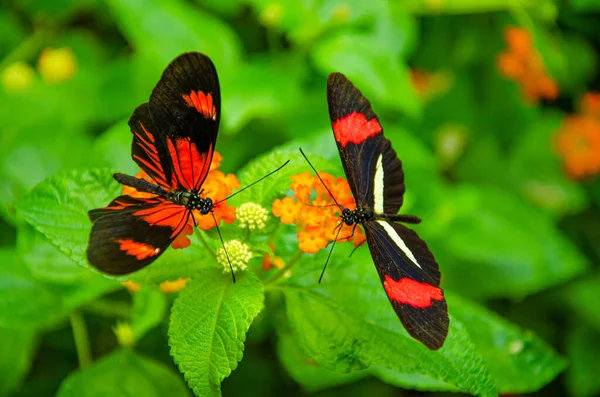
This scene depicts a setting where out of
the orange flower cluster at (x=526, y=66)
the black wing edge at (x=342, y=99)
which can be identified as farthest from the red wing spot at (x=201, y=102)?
the orange flower cluster at (x=526, y=66)

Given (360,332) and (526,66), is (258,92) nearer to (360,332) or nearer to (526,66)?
(360,332)

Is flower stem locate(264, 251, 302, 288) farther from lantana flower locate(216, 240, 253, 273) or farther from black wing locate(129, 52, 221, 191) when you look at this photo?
black wing locate(129, 52, 221, 191)

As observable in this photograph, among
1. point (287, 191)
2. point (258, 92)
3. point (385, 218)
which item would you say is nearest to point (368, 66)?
point (258, 92)

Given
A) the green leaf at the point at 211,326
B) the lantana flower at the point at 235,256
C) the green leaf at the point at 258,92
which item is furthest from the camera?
the green leaf at the point at 258,92

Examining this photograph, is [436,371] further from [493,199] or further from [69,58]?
[69,58]

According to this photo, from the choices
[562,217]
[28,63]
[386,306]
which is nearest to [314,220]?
[386,306]

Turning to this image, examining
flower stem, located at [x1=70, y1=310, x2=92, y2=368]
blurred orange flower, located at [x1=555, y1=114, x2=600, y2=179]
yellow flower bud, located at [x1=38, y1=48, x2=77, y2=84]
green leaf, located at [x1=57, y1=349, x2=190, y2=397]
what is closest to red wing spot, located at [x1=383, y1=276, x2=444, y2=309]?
green leaf, located at [x1=57, y1=349, x2=190, y2=397]

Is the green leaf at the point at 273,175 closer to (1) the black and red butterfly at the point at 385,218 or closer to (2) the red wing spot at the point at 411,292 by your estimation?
(1) the black and red butterfly at the point at 385,218
